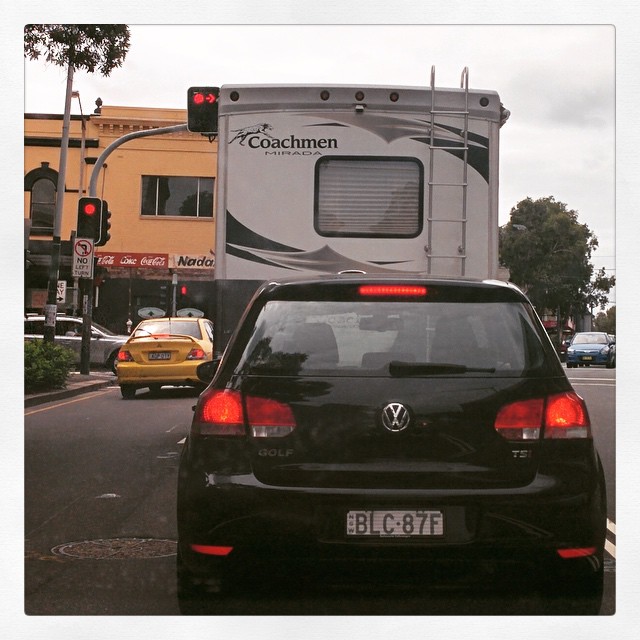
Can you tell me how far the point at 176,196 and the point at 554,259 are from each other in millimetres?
33560

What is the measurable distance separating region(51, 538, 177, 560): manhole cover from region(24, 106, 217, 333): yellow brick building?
30.8 metres

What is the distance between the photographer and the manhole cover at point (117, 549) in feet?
21.8

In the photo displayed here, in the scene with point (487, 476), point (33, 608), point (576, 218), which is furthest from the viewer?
point (576, 218)

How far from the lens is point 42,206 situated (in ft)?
126

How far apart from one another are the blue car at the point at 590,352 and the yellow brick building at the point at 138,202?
1369 cm

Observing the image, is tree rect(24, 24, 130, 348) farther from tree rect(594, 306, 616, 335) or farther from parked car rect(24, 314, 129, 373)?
tree rect(594, 306, 616, 335)

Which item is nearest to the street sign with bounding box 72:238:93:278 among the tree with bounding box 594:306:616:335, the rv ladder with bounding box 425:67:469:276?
the rv ladder with bounding box 425:67:469:276

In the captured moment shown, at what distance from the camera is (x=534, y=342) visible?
4812mm

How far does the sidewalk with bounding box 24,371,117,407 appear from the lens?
18.2 meters

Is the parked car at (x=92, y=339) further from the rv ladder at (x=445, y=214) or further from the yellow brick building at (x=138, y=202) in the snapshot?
the rv ladder at (x=445, y=214)

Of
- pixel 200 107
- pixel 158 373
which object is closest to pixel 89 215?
pixel 158 373
